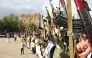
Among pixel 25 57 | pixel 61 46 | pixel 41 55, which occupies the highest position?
pixel 61 46

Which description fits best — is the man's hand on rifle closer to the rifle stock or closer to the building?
the rifle stock

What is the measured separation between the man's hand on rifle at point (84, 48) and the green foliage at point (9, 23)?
9207 centimetres

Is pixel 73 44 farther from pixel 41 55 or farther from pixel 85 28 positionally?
pixel 41 55

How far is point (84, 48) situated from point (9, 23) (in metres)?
96.4

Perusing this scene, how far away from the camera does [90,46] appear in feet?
15.1

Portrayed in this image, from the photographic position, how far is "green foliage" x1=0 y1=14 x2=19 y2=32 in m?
96.9

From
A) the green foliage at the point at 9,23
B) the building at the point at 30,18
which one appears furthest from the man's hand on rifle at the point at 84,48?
the building at the point at 30,18

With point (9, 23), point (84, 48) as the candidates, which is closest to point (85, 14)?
point (84, 48)

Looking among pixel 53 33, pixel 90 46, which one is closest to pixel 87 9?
pixel 90 46

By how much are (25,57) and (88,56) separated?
48.5 feet

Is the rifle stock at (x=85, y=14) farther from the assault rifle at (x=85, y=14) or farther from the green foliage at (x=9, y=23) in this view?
the green foliage at (x=9, y=23)

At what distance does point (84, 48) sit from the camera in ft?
16.3

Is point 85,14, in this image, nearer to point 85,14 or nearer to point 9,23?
point 85,14

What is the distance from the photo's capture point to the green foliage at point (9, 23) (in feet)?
318
